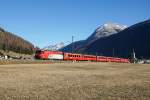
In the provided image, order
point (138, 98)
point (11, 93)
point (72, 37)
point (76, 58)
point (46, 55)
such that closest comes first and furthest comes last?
point (138, 98)
point (11, 93)
point (46, 55)
point (76, 58)
point (72, 37)

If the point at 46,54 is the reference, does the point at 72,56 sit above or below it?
below

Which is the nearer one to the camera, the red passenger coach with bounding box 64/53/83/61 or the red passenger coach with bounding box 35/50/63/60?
the red passenger coach with bounding box 35/50/63/60

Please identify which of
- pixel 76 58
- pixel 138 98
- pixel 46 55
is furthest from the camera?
pixel 76 58

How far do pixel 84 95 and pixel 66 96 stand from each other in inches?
48.5

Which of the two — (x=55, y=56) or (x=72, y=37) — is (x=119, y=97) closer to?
(x=55, y=56)

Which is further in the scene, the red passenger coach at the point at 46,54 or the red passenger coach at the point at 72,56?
the red passenger coach at the point at 72,56

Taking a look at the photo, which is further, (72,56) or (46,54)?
(72,56)

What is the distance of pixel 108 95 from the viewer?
2195 cm

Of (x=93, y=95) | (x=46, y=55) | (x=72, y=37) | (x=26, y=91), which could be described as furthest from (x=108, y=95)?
(x=72, y=37)

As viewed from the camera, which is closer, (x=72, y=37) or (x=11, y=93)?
(x=11, y=93)

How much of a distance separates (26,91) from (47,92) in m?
1.49

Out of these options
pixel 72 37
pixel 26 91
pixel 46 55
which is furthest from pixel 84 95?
pixel 72 37

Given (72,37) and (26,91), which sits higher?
(72,37)

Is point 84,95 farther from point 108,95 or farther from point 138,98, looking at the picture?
point 138,98
